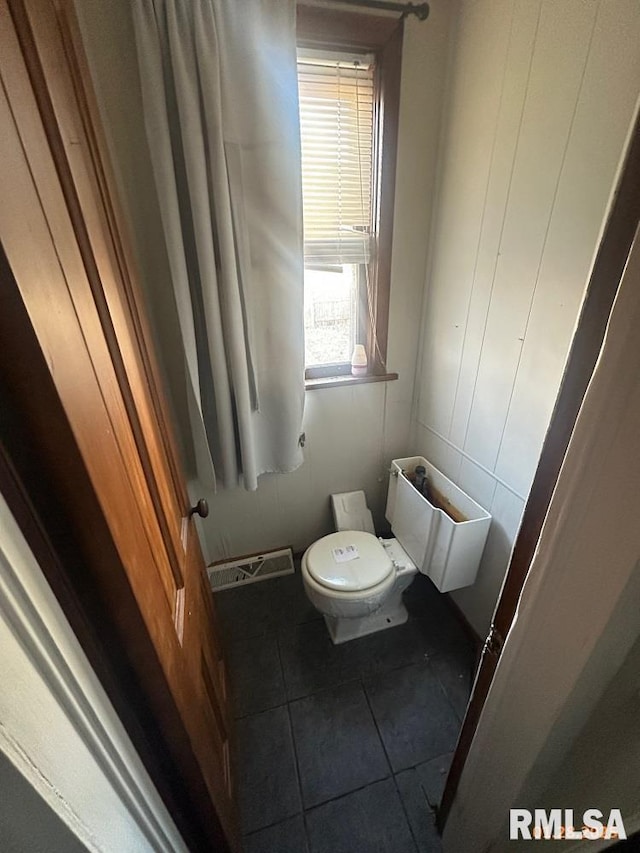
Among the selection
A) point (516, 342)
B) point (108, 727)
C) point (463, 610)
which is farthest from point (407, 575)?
point (108, 727)

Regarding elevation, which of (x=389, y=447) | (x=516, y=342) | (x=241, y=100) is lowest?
(x=389, y=447)

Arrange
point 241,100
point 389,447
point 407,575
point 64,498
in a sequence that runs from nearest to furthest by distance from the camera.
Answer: point 64,498 < point 241,100 < point 407,575 < point 389,447

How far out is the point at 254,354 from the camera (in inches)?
55.2

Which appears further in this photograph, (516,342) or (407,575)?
(407,575)

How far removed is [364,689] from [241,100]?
6.97 feet

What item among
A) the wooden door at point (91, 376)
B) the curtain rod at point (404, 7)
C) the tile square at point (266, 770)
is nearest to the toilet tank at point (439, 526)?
the tile square at point (266, 770)

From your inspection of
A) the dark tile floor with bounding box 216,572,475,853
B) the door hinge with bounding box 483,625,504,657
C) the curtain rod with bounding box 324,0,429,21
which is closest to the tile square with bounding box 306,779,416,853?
the dark tile floor with bounding box 216,572,475,853

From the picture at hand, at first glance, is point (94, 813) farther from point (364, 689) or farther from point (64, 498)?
point (364, 689)

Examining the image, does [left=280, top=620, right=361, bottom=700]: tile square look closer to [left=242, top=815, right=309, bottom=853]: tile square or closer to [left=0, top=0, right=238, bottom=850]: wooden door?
[left=242, top=815, right=309, bottom=853]: tile square

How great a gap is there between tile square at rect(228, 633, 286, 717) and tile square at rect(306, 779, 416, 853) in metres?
0.36

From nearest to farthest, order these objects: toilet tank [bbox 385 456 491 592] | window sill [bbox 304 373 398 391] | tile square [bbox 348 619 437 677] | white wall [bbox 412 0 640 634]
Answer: white wall [bbox 412 0 640 634], toilet tank [bbox 385 456 491 592], tile square [bbox 348 619 437 677], window sill [bbox 304 373 398 391]

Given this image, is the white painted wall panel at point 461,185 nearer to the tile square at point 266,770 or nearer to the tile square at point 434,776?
the tile square at point 434,776

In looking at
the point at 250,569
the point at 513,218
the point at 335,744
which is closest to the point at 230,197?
the point at 513,218

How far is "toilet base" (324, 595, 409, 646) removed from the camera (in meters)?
1.61
